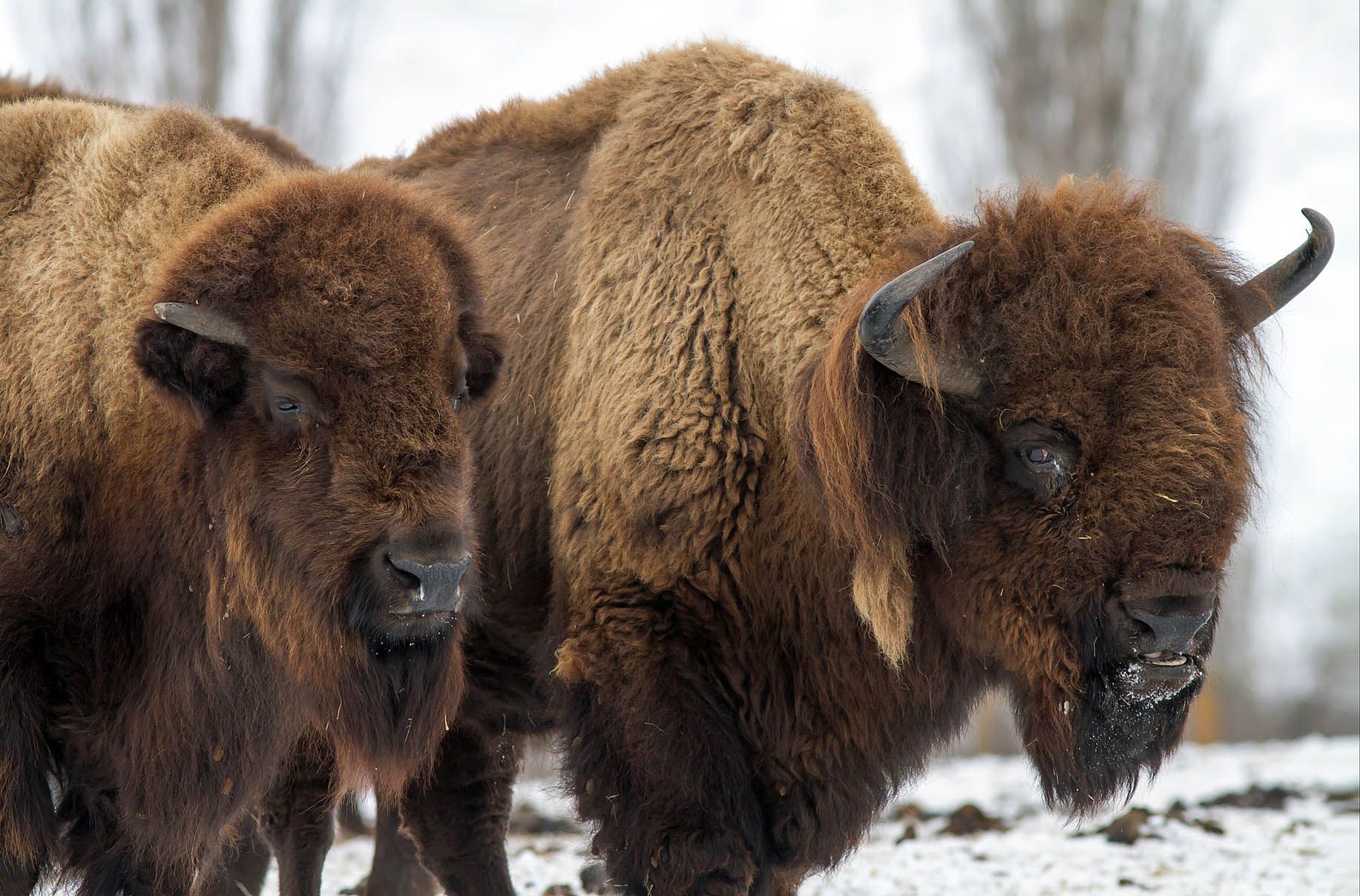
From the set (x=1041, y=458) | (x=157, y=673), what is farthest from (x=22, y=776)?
(x=1041, y=458)

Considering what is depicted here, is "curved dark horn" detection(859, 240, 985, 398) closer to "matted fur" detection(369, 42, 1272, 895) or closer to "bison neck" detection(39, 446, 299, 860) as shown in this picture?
"matted fur" detection(369, 42, 1272, 895)

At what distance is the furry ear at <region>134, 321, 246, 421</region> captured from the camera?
11.8 ft

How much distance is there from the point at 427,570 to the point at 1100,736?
6.56 ft

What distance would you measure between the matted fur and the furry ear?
1310 millimetres

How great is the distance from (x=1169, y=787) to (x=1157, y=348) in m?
5.68

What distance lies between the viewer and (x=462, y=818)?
5.53m

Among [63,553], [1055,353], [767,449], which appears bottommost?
[63,553]

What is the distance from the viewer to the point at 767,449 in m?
4.41

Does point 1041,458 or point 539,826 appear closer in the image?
point 1041,458

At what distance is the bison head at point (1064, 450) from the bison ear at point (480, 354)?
3.22 ft

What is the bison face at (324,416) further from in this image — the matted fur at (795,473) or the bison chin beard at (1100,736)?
the bison chin beard at (1100,736)

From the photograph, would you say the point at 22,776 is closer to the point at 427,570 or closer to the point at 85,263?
the point at 427,570

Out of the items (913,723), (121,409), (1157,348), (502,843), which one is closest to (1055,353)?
(1157,348)

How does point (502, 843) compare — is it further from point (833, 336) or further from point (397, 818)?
point (833, 336)
